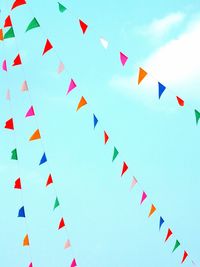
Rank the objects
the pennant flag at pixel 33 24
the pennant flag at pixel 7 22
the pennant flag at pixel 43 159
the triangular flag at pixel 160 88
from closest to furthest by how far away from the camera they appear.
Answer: the pennant flag at pixel 33 24 → the triangular flag at pixel 160 88 → the pennant flag at pixel 7 22 → the pennant flag at pixel 43 159

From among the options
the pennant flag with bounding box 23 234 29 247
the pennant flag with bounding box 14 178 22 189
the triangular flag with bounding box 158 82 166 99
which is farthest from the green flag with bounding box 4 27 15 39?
the pennant flag with bounding box 23 234 29 247

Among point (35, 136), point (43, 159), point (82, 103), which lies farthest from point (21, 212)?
point (82, 103)

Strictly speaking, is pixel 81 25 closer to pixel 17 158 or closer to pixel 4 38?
pixel 4 38

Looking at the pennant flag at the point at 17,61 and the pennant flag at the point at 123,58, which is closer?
the pennant flag at the point at 123,58

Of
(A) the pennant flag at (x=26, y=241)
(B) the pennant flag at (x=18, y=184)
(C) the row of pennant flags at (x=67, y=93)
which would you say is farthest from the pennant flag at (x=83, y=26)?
(A) the pennant flag at (x=26, y=241)

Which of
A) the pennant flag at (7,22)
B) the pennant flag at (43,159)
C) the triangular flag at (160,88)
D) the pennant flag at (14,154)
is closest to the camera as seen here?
the triangular flag at (160,88)

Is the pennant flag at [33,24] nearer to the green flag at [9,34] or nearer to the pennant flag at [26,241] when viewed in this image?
the green flag at [9,34]

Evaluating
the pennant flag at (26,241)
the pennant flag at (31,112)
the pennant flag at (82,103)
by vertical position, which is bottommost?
the pennant flag at (26,241)

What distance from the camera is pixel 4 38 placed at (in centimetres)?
1117

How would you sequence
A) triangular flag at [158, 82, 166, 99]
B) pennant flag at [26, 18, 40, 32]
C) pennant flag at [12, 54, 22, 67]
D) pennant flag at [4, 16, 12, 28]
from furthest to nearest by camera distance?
pennant flag at [12, 54, 22, 67]
pennant flag at [4, 16, 12, 28]
triangular flag at [158, 82, 166, 99]
pennant flag at [26, 18, 40, 32]

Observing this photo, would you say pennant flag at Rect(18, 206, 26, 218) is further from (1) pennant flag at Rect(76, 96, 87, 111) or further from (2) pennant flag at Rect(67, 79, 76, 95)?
(2) pennant flag at Rect(67, 79, 76, 95)

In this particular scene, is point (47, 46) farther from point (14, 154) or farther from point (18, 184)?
point (18, 184)

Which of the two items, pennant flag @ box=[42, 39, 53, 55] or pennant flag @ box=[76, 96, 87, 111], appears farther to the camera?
pennant flag @ box=[76, 96, 87, 111]

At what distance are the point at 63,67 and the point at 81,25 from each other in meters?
1.22
